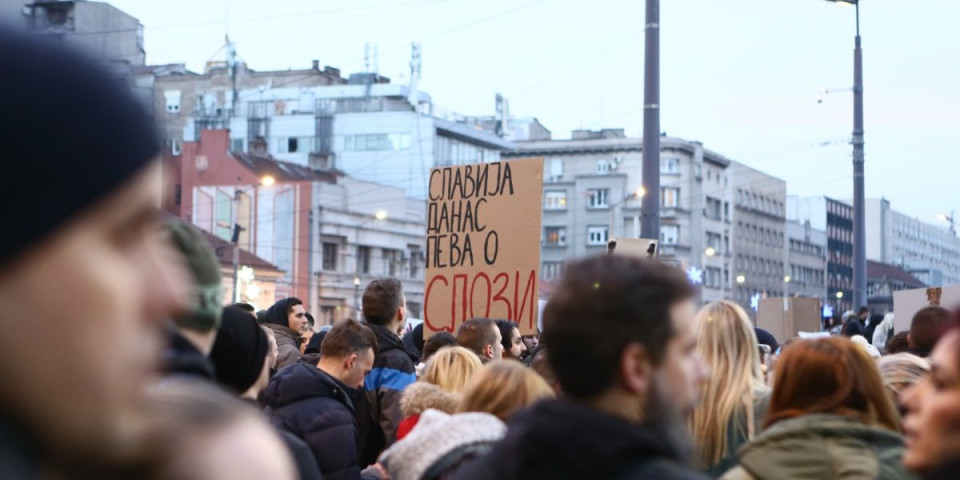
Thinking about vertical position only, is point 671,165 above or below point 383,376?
above

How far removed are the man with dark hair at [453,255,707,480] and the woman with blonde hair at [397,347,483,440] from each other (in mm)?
3227

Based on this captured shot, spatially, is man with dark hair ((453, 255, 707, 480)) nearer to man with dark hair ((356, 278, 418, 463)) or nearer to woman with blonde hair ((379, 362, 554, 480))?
woman with blonde hair ((379, 362, 554, 480))

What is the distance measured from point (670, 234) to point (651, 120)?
94.8m

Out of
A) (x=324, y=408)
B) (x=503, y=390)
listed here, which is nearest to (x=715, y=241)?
(x=324, y=408)

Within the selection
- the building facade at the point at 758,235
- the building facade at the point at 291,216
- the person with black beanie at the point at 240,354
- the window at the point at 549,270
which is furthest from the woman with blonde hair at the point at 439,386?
the building facade at the point at 758,235

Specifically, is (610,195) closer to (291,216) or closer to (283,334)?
(291,216)

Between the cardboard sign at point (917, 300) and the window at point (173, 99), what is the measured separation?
7519 centimetres

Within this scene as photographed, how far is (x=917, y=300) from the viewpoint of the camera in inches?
524

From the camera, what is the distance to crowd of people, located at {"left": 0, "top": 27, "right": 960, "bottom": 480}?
109 cm

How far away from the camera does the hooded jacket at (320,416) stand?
687 centimetres

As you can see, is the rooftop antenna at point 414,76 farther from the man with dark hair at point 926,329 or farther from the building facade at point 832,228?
the man with dark hair at point 926,329

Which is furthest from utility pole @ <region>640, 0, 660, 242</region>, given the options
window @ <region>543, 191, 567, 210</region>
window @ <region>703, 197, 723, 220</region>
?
window @ <region>703, 197, 723, 220</region>

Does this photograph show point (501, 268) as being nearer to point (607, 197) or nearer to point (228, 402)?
point (228, 402)

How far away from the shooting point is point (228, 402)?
1399mm
